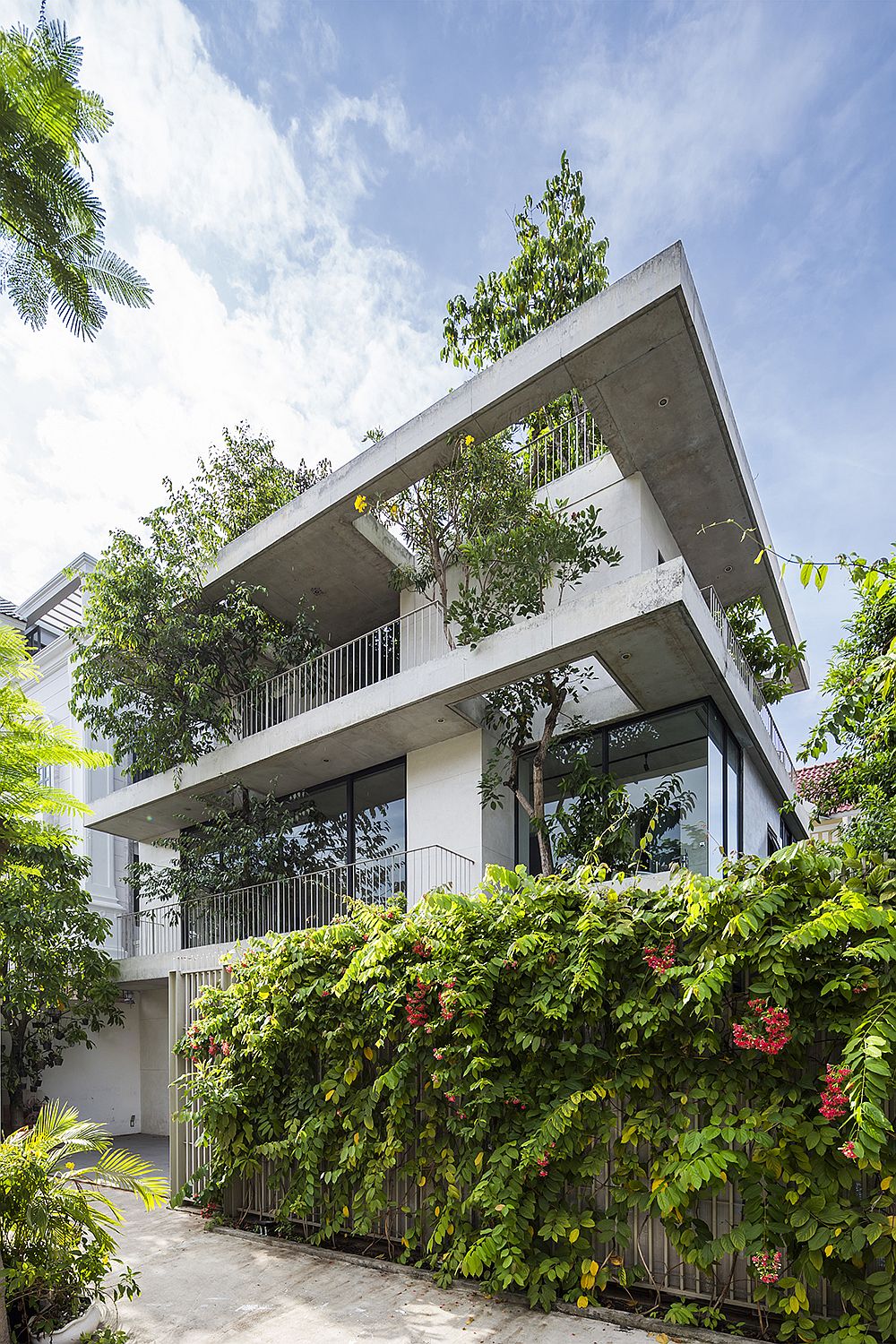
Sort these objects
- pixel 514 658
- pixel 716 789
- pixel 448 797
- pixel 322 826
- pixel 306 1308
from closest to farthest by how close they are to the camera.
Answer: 1. pixel 306 1308
2. pixel 514 658
3. pixel 716 789
4. pixel 448 797
5. pixel 322 826

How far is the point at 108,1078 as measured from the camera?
13.9m

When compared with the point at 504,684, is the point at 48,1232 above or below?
below

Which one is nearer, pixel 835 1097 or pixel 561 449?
pixel 835 1097

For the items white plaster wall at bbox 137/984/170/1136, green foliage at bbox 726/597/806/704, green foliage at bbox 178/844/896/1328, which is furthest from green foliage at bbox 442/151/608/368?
white plaster wall at bbox 137/984/170/1136

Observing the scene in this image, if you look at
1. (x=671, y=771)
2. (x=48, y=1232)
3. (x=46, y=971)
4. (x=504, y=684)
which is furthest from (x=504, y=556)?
(x=46, y=971)

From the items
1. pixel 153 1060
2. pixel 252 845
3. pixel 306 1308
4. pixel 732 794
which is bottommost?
pixel 153 1060

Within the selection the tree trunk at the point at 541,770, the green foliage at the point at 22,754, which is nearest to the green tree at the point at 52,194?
the green foliage at the point at 22,754

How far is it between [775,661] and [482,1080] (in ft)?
28.4

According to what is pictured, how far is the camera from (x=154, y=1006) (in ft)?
47.7

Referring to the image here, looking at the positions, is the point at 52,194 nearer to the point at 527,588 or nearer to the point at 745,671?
the point at 527,588

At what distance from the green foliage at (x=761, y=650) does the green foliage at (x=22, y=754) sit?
9410 millimetres

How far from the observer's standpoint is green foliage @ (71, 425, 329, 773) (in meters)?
11.5

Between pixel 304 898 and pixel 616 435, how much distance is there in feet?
23.5

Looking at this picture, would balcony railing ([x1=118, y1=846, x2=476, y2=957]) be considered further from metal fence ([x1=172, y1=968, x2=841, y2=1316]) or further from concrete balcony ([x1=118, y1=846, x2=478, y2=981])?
metal fence ([x1=172, y1=968, x2=841, y2=1316])
